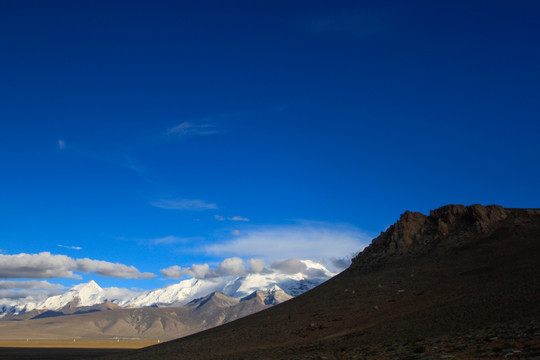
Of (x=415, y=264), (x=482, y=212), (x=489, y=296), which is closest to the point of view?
(x=489, y=296)

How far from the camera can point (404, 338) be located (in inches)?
1603

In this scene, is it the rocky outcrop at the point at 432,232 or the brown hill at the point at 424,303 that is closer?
the brown hill at the point at 424,303

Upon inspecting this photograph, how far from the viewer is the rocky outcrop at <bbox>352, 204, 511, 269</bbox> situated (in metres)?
77.5

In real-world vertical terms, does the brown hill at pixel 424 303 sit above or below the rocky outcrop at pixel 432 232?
below

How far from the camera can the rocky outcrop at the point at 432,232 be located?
77.5 metres

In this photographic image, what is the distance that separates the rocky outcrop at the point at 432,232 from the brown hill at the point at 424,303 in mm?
218

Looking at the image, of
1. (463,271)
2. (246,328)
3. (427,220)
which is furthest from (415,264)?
(246,328)

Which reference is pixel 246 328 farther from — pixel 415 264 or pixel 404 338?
pixel 404 338

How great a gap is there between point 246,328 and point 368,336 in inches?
1088

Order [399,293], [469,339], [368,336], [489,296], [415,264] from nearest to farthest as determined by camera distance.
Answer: [469,339] → [368,336] → [489,296] → [399,293] → [415,264]

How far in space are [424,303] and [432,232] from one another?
29.6 metres

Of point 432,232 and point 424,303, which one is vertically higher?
point 432,232

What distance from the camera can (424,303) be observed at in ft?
183

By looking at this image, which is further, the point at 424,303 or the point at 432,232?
the point at 432,232
